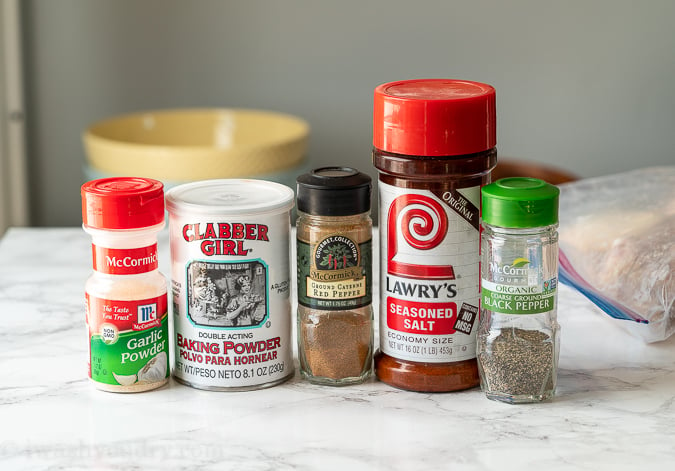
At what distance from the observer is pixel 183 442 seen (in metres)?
0.77

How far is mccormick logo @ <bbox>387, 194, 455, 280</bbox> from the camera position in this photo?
0.82 m

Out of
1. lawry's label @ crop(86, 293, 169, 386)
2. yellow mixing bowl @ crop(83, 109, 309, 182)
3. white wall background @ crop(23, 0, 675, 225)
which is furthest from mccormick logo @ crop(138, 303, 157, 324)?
white wall background @ crop(23, 0, 675, 225)

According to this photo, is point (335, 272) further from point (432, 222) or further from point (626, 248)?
point (626, 248)

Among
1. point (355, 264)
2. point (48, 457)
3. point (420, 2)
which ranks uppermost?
point (420, 2)

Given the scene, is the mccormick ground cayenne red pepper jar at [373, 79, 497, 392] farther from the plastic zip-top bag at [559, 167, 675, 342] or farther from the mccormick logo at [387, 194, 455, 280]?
the plastic zip-top bag at [559, 167, 675, 342]

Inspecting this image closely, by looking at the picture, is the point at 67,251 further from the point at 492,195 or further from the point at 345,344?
the point at 492,195

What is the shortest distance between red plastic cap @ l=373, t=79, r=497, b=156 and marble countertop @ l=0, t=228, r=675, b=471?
0.77 feet

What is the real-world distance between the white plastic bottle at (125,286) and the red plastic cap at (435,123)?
22 centimetres

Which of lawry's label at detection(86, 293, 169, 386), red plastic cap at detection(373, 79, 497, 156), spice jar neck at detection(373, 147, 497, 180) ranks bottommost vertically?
lawry's label at detection(86, 293, 169, 386)

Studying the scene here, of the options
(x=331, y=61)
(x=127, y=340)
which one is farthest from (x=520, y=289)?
(x=331, y=61)

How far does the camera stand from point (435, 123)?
0.80m

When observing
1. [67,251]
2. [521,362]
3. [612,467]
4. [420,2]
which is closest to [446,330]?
[521,362]

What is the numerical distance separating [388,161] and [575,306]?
406mm

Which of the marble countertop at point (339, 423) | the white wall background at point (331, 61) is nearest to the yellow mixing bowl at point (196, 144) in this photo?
the white wall background at point (331, 61)
